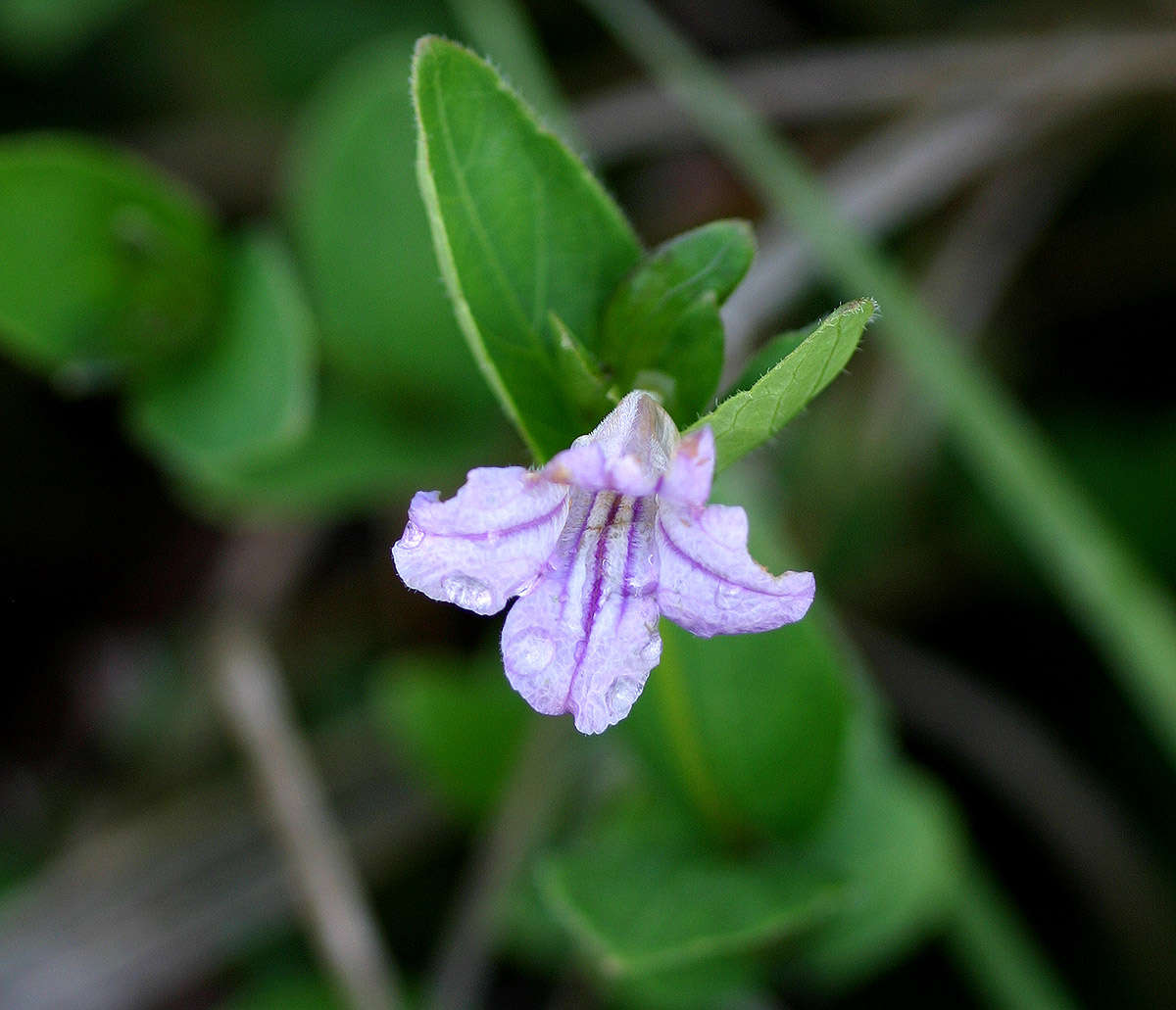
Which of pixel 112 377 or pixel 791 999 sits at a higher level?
pixel 112 377

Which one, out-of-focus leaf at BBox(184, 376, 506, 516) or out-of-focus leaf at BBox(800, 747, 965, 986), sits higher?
out-of-focus leaf at BBox(184, 376, 506, 516)

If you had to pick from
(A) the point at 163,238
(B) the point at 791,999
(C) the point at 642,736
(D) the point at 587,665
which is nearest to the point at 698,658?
(C) the point at 642,736

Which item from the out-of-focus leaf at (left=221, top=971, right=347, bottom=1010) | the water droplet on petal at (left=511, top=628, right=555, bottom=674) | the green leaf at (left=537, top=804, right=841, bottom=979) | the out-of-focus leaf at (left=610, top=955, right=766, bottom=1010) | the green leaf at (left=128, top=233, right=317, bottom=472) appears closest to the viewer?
the water droplet on petal at (left=511, top=628, right=555, bottom=674)

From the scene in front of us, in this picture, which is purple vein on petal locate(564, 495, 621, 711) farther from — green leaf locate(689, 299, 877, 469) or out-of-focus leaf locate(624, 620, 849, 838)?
out-of-focus leaf locate(624, 620, 849, 838)

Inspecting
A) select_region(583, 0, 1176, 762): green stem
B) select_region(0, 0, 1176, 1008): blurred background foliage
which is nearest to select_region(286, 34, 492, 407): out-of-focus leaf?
select_region(0, 0, 1176, 1008): blurred background foliage

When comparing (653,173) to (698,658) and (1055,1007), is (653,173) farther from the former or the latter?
(1055,1007)
